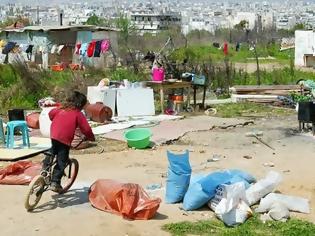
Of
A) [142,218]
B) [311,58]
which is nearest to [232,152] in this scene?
[142,218]

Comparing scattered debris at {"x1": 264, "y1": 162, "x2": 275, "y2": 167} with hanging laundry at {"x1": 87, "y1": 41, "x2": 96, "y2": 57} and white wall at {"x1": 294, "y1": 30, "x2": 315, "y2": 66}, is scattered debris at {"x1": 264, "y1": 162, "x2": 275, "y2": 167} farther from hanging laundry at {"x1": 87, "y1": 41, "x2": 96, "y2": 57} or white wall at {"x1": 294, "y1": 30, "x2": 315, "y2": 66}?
white wall at {"x1": 294, "y1": 30, "x2": 315, "y2": 66}

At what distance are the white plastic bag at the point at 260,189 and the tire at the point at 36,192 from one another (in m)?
2.34

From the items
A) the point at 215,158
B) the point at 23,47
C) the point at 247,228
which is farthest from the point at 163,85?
the point at 23,47

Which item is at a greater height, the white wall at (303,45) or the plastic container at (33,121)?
the white wall at (303,45)

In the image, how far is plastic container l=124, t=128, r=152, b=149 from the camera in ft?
35.1

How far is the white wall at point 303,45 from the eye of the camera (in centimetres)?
4256

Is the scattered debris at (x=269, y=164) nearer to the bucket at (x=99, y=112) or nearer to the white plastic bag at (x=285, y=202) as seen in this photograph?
the white plastic bag at (x=285, y=202)

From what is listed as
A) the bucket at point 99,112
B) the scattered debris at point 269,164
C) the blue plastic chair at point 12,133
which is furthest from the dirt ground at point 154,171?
the bucket at point 99,112

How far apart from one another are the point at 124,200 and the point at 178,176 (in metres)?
0.73

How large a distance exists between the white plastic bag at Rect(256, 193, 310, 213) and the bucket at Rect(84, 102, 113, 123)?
6525mm

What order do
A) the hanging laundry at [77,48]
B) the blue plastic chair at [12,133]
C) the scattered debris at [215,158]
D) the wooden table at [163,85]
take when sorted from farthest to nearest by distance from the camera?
the hanging laundry at [77,48] → the wooden table at [163,85] → the blue plastic chair at [12,133] → the scattered debris at [215,158]

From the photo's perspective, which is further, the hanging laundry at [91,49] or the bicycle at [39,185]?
the hanging laundry at [91,49]

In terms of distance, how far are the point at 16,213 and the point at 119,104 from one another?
286 inches

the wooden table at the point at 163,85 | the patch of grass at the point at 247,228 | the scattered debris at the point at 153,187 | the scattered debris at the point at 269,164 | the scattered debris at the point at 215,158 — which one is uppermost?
the wooden table at the point at 163,85
